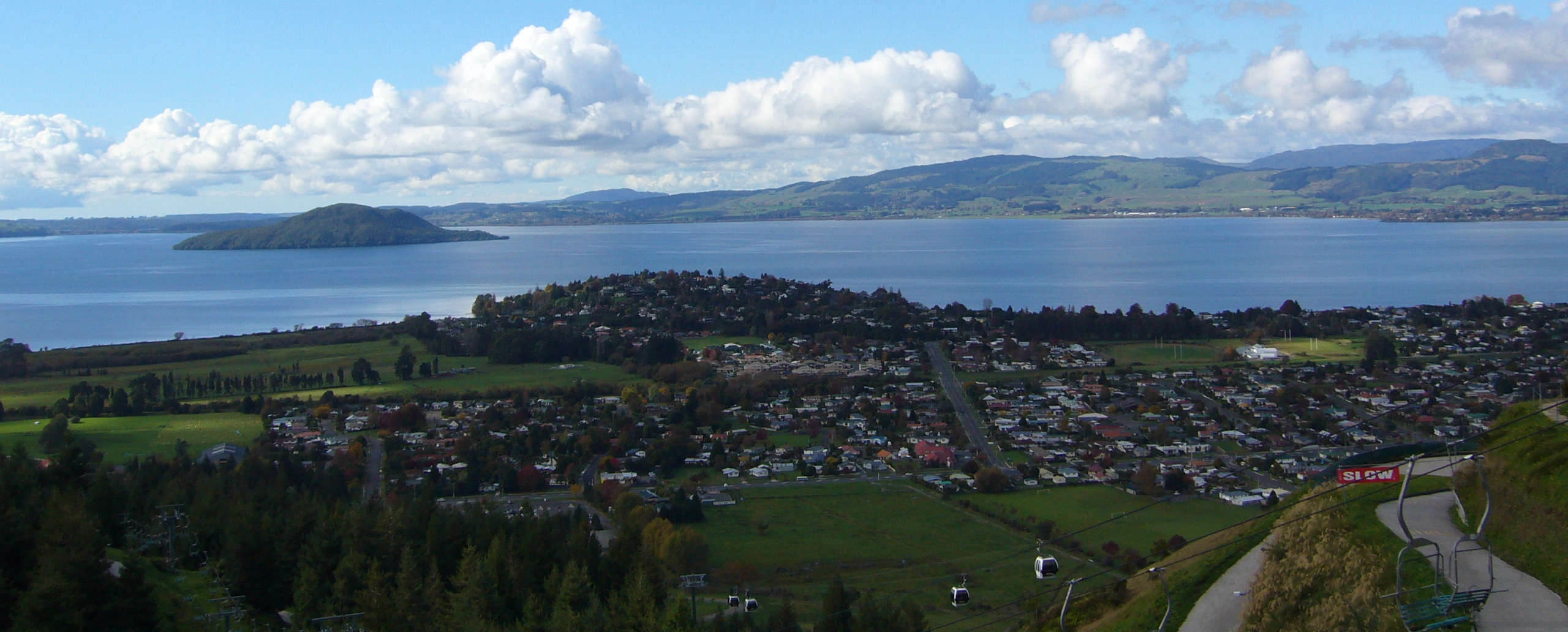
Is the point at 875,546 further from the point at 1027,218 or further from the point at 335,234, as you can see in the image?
the point at 1027,218

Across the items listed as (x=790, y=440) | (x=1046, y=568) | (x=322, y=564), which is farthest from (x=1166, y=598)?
(x=790, y=440)

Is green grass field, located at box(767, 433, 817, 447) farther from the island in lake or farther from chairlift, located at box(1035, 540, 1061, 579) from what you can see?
the island in lake

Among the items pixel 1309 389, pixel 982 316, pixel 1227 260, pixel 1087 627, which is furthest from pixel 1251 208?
pixel 1087 627

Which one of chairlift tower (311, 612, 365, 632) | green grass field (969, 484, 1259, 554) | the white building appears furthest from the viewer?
the white building

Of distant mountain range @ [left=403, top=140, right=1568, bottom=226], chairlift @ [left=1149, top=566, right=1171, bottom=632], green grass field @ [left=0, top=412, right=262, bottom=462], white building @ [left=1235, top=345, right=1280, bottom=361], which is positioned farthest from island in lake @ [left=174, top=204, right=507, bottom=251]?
chairlift @ [left=1149, top=566, right=1171, bottom=632]

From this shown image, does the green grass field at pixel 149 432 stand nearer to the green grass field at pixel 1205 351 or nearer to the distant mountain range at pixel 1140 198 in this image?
the green grass field at pixel 1205 351

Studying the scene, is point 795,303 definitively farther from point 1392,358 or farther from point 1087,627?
point 1087,627

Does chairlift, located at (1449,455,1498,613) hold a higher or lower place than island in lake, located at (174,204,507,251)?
lower
